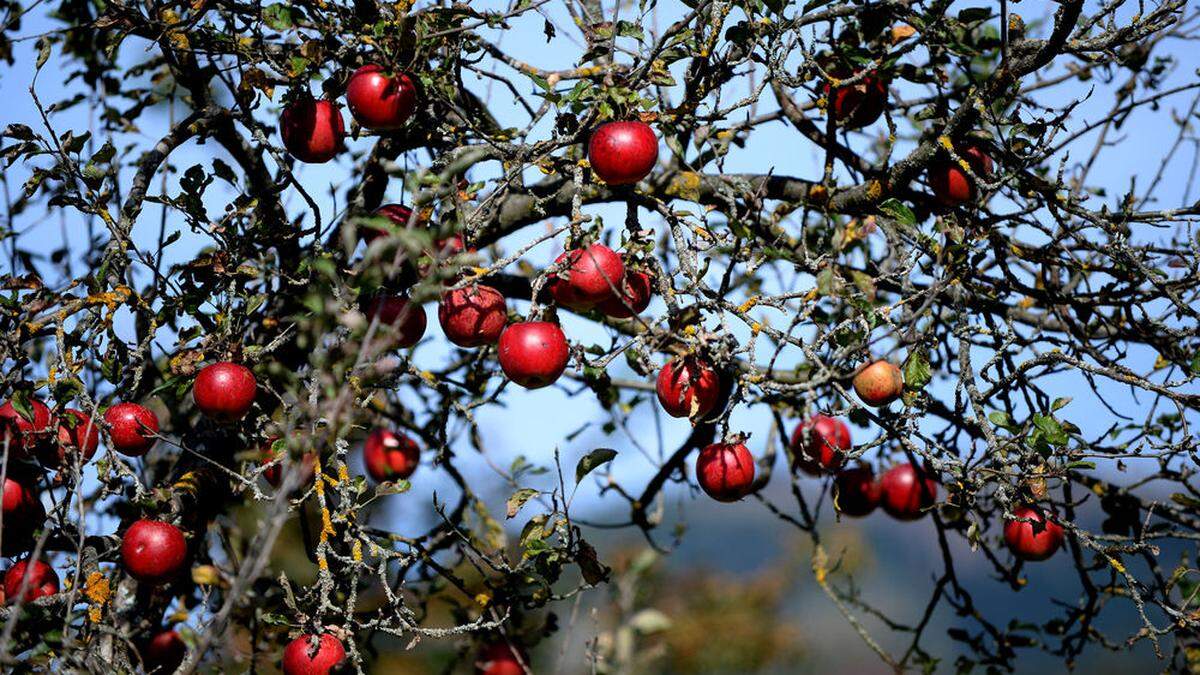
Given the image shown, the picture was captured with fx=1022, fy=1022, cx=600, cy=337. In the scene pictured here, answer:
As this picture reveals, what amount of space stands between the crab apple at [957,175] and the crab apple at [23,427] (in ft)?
6.69

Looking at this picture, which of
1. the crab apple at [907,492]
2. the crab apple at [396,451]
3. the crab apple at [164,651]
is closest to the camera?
the crab apple at [164,651]

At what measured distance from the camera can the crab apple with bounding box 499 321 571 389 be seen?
2039mm

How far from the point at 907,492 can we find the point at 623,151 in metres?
1.44

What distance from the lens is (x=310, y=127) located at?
7.23 ft

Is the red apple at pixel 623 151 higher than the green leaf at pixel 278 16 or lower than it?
lower

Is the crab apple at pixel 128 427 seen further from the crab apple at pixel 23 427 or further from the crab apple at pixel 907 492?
the crab apple at pixel 907 492

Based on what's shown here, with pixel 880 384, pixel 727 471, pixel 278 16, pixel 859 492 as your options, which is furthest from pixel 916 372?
pixel 278 16

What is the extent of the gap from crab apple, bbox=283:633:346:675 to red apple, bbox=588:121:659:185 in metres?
1.10

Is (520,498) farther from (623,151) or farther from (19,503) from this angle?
(19,503)

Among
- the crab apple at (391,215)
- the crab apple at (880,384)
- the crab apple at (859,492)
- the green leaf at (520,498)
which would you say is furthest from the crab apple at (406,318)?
the crab apple at (859,492)

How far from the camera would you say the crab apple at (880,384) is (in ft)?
7.50

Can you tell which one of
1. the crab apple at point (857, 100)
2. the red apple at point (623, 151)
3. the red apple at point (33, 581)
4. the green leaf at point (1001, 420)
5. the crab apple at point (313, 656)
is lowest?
the crab apple at point (313, 656)

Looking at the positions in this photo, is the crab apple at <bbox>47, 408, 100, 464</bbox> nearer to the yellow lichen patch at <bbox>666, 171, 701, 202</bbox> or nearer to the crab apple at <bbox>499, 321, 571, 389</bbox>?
the crab apple at <bbox>499, 321, 571, 389</bbox>

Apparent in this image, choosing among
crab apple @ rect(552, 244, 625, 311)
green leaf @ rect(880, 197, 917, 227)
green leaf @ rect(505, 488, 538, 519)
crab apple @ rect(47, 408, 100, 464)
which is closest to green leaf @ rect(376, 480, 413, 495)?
green leaf @ rect(505, 488, 538, 519)
